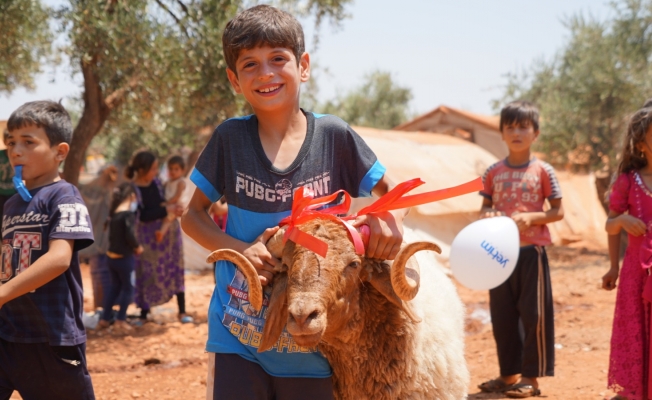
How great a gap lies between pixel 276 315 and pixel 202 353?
5181 millimetres

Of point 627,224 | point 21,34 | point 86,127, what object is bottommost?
point 627,224

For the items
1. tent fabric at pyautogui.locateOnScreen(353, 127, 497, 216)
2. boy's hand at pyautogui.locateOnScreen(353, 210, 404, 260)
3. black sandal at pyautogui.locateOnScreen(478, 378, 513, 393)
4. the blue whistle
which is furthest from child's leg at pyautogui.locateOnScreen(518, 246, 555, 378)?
tent fabric at pyautogui.locateOnScreen(353, 127, 497, 216)

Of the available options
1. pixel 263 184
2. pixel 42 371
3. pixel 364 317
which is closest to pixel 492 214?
pixel 364 317

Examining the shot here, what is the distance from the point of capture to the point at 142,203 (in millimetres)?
9094

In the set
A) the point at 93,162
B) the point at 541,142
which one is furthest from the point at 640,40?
the point at 93,162

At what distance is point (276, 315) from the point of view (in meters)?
2.71

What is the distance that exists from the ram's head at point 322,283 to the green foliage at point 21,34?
6.52 m

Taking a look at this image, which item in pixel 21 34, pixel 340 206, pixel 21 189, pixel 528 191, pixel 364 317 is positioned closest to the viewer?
pixel 340 206

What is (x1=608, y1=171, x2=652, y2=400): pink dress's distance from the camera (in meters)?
4.48

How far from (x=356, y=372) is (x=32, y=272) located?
153cm

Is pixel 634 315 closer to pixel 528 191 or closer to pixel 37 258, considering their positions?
pixel 528 191

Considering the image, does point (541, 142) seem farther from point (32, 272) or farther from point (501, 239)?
point (32, 272)

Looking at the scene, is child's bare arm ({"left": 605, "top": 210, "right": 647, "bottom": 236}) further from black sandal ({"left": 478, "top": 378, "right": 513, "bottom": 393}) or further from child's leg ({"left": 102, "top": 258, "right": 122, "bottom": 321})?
child's leg ({"left": 102, "top": 258, "right": 122, "bottom": 321})

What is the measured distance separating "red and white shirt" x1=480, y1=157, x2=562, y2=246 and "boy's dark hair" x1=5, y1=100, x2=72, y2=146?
11.1 ft
